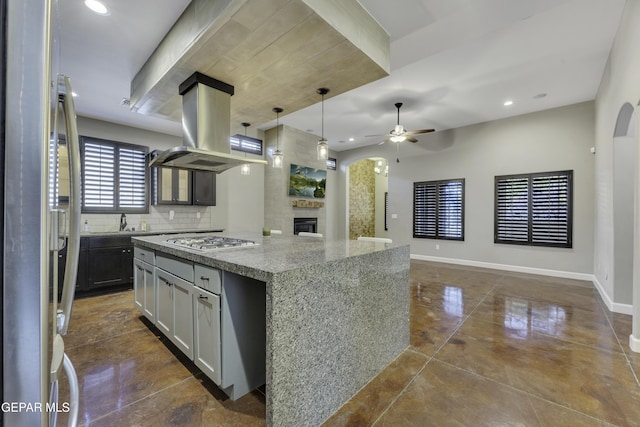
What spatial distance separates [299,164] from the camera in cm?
670

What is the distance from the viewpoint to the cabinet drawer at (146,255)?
105 inches

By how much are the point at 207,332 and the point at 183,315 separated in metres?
0.43

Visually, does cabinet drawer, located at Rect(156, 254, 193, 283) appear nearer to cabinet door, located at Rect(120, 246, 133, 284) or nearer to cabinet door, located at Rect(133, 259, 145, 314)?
cabinet door, located at Rect(133, 259, 145, 314)

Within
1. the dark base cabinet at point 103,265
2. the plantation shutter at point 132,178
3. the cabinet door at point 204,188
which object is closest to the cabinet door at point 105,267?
the dark base cabinet at point 103,265

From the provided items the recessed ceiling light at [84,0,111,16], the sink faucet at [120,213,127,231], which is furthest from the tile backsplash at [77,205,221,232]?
the recessed ceiling light at [84,0,111,16]

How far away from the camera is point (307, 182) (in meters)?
6.84

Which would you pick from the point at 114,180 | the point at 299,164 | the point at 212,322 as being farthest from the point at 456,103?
the point at 114,180

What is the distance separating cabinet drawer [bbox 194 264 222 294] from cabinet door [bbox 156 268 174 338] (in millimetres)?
504

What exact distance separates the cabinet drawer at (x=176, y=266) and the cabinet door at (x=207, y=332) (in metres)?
0.17

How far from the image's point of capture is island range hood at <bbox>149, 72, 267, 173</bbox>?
8.96 feet

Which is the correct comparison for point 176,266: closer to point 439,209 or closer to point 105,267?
point 105,267

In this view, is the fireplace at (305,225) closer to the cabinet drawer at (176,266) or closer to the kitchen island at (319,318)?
the cabinet drawer at (176,266)

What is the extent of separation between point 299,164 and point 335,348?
5.39 metres

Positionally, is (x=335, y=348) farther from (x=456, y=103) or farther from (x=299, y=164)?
(x=299, y=164)
